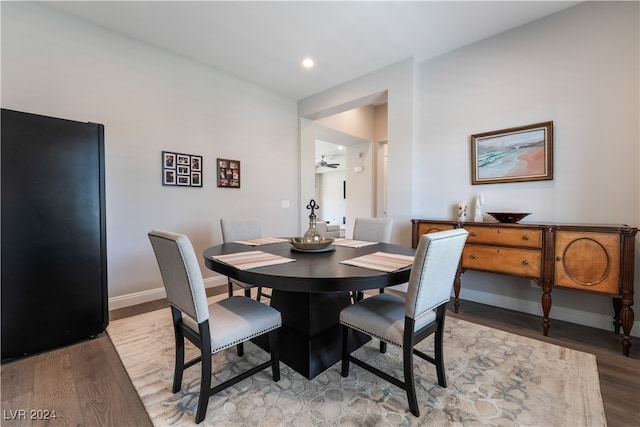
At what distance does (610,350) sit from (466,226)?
1307 millimetres

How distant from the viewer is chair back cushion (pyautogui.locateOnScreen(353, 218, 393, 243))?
2.61m

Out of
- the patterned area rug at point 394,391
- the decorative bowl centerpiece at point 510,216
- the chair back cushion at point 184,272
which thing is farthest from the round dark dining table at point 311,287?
the decorative bowl centerpiece at point 510,216

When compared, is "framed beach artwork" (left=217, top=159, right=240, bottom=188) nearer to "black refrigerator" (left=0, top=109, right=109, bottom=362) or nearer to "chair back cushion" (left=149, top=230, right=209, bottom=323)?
"black refrigerator" (left=0, top=109, right=109, bottom=362)

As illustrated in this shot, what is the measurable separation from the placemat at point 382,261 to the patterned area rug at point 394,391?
2.39ft

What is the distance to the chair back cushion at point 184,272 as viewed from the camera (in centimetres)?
125

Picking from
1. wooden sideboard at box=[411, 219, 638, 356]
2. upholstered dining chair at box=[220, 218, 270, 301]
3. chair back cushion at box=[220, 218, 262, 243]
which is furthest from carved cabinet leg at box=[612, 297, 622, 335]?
chair back cushion at box=[220, 218, 262, 243]

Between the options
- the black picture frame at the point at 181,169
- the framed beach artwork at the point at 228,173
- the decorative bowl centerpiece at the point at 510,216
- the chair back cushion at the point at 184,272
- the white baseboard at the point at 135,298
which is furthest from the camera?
the framed beach artwork at the point at 228,173

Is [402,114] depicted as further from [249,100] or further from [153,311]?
[153,311]

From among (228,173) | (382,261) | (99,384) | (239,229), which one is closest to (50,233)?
(99,384)

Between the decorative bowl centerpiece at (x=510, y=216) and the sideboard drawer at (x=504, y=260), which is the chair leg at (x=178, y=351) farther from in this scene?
the decorative bowl centerpiece at (x=510, y=216)

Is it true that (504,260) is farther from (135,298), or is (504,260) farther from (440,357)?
(135,298)

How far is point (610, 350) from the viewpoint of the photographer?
6.55ft

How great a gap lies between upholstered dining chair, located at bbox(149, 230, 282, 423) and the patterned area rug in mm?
131

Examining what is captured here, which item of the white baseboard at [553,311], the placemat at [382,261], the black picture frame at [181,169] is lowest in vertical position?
the white baseboard at [553,311]
